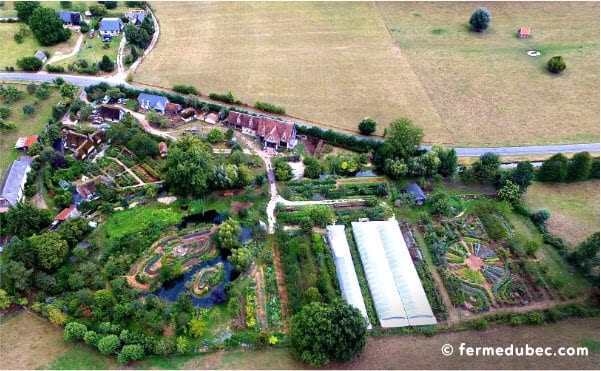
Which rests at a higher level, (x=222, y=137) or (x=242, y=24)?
(x=242, y=24)

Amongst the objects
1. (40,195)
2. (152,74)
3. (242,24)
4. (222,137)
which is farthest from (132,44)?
(40,195)

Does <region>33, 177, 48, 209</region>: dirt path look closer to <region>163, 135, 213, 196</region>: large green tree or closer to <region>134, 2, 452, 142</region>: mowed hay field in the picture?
<region>163, 135, 213, 196</region>: large green tree

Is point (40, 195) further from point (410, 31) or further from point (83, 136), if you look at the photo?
point (410, 31)

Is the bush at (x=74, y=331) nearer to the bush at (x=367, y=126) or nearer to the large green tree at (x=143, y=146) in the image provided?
the large green tree at (x=143, y=146)

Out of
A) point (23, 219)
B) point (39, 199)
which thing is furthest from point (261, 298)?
point (39, 199)

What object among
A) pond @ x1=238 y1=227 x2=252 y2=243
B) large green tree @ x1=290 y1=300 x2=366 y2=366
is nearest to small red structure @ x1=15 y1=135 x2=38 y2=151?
pond @ x1=238 y1=227 x2=252 y2=243

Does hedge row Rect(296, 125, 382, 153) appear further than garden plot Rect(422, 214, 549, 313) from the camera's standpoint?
Yes
